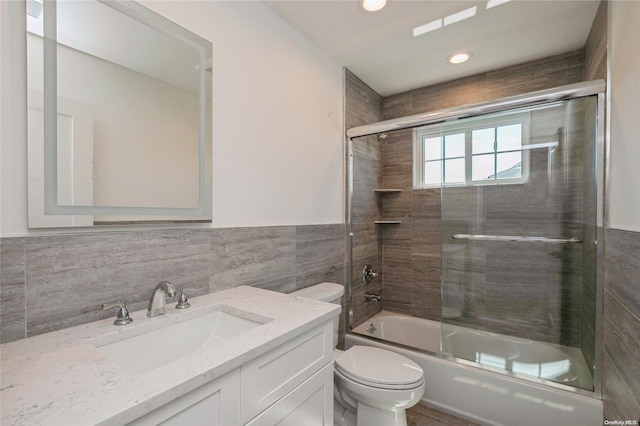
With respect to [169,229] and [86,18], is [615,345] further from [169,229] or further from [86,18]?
[86,18]

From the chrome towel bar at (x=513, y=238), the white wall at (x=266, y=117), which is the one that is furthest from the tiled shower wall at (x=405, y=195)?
the white wall at (x=266, y=117)

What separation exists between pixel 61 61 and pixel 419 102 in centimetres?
262

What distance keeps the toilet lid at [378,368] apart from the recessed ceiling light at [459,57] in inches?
86.2

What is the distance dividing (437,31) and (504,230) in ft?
4.95

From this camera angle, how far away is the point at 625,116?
1236mm

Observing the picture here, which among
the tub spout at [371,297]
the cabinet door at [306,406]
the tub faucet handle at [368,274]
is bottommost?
the tub spout at [371,297]

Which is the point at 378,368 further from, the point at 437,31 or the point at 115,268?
the point at 437,31

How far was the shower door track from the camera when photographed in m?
1.47

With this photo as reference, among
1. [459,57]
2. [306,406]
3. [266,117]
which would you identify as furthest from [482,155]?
[306,406]

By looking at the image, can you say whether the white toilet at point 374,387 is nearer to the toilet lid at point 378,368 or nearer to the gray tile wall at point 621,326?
the toilet lid at point 378,368

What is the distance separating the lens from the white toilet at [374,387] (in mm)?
1384

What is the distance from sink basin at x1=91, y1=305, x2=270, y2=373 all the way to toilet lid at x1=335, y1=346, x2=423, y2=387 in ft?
2.46

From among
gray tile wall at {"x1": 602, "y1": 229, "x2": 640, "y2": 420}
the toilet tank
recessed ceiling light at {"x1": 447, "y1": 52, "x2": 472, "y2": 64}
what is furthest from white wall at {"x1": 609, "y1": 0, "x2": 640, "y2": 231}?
the toilet tank

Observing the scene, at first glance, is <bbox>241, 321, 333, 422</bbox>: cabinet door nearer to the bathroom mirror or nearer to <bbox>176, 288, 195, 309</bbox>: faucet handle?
<bbox>176, 288, 195, 309</bbox>: faucet handle
